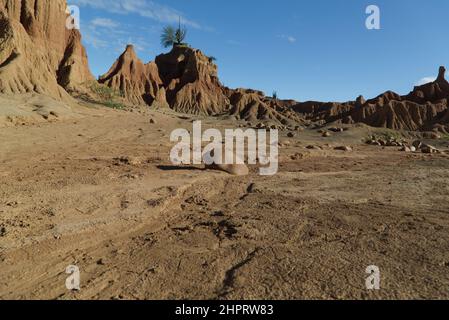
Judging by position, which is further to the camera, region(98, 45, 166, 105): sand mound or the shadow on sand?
region(98, 45, 166, 105): sand mound

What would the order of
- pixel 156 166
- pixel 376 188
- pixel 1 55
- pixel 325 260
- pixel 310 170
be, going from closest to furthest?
1. pixel 325 260
2. pixel 376 188
3. pixel 156 166
4. pixel 310 170
5. pixel 1 55

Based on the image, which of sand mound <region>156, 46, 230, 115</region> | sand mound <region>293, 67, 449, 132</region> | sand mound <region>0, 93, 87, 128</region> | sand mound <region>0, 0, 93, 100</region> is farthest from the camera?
sand mound <region>156, 46, 230, 115</region>

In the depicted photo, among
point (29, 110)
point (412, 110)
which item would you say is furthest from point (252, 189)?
point (412, 110)

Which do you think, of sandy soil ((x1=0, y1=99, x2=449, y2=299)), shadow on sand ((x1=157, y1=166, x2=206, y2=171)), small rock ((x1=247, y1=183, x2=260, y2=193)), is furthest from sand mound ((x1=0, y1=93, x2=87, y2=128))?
small rock ((x1=247, y1=183, x2=260, y2=193))

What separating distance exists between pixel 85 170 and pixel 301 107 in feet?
271

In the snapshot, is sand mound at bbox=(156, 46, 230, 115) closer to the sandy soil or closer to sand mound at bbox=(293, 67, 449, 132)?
sand mound at bbox=(293, 67, 449, 132)

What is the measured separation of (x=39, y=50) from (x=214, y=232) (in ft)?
89.4

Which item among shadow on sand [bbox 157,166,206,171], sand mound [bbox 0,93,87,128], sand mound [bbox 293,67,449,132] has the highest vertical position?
sand mound [bbox 293,67,449,132]

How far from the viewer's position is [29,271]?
10.9 ft

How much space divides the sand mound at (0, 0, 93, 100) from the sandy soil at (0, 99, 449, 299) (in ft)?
49.0

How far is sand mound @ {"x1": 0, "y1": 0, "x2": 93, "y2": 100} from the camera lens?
20.5m

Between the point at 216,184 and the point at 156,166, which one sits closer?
the point at 216,184
